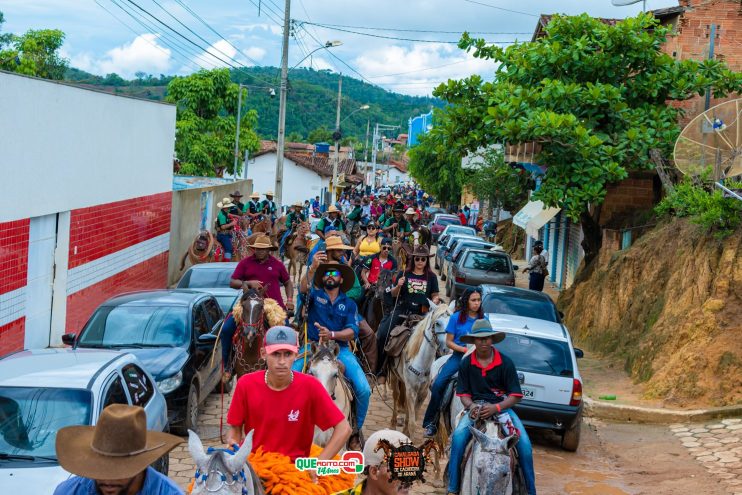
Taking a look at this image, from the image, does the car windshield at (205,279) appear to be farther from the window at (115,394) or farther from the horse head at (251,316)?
the window at (115,394)

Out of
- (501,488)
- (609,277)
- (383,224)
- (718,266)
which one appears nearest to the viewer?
(501,488)

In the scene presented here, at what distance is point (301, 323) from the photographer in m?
10.6

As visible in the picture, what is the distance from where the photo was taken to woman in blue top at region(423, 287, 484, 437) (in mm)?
10094

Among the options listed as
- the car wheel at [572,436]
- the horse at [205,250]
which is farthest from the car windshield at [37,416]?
the horse at [205,250]

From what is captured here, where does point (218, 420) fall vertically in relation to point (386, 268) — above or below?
below

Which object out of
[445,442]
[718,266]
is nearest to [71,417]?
[445,442]

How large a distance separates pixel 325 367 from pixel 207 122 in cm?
5306

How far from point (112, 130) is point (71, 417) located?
43.3 feet

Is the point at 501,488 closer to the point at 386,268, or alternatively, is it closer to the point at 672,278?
the point at 386,268

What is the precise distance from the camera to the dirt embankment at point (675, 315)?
1375cm

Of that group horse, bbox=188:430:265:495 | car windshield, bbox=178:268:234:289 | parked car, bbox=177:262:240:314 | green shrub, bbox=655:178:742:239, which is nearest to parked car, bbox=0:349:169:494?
horse, bbox=188:430:265:495

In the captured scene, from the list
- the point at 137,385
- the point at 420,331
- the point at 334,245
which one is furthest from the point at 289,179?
the point at 137,385

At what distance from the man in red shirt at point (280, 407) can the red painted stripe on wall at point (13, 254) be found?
906 cm

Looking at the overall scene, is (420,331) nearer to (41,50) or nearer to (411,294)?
(411,294)
